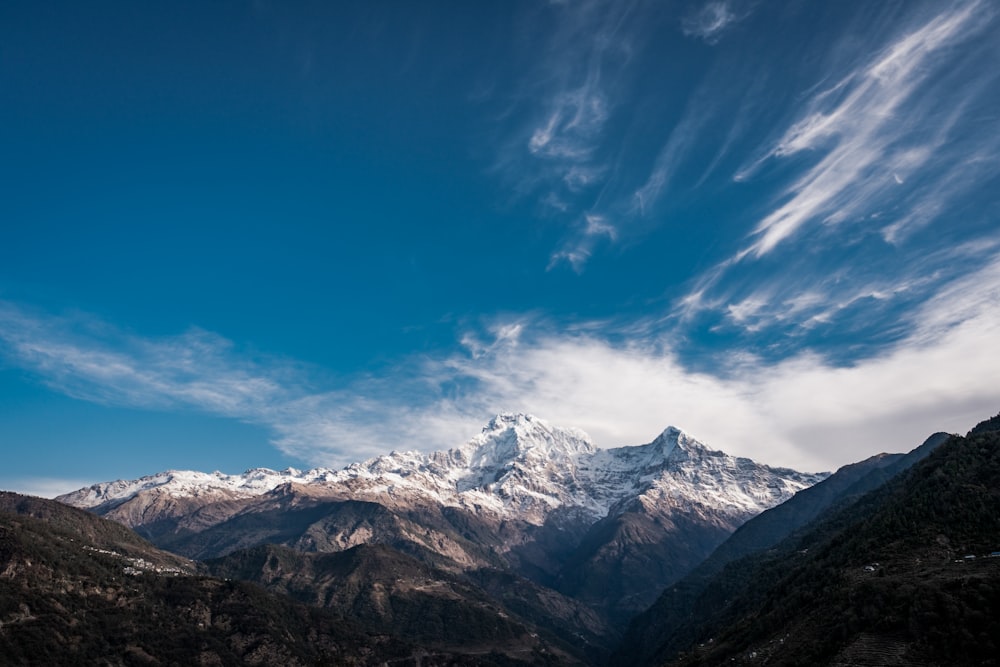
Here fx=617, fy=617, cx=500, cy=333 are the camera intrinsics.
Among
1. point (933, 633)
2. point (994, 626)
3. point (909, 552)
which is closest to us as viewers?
point (994, 626)

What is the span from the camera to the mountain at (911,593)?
108 m

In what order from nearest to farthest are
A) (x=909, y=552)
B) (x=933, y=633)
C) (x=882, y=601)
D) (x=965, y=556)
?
(x=933, y=633)
(x=882, y=601)
(x=965, y=556)
(x=909, y=552)

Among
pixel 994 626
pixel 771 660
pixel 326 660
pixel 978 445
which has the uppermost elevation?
pixel 978 445

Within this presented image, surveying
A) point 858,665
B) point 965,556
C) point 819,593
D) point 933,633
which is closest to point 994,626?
point 933,633

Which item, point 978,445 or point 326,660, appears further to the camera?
point 978,445

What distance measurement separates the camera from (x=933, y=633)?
359ft

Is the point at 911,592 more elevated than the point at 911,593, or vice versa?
the point at 911,592

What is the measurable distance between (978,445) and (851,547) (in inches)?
2099

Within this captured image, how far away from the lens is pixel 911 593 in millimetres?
122062

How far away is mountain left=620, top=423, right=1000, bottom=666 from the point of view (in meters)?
108

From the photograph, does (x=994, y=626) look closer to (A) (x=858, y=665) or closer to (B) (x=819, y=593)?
(A) (x=858, y=665)

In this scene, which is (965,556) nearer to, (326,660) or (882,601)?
(882,601)

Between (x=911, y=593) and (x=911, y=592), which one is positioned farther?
(x=911, y=592)

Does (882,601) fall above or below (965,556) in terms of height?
below
